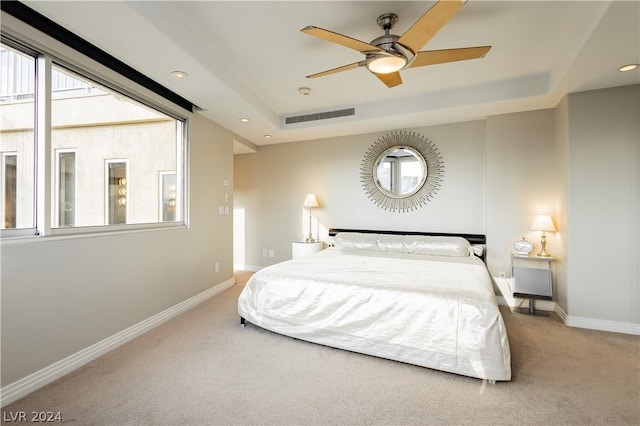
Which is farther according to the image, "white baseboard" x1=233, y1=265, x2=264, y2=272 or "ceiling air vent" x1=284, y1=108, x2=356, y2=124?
"white baseboard" x1=233, y1=265, x2=264, y2=272

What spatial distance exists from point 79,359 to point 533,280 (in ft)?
14.7

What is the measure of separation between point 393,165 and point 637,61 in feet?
8.25

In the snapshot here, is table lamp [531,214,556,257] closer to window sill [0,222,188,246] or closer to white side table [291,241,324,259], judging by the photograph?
white side table [291,241,324,259]

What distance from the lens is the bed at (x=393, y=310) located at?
6.34 ft

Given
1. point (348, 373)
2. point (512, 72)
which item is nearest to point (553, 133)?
point (512, 72)

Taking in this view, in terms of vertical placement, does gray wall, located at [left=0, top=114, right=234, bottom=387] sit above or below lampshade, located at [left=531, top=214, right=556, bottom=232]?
below

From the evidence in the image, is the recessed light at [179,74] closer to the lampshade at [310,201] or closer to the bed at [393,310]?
→ the bed at [393,310]

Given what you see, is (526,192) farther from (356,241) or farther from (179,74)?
(179,74)

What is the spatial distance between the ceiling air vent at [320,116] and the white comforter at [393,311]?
2097mm

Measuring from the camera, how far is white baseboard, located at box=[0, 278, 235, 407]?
1724 millimetres

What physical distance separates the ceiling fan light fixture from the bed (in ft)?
5.48

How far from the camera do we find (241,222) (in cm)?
543

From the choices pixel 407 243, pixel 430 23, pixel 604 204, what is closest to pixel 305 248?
pixel 407 243

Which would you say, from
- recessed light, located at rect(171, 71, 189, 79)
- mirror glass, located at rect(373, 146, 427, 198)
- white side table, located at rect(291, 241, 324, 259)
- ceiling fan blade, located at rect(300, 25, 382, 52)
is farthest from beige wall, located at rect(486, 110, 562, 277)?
recessed light, located at rect(171, 71, 189, 79)
